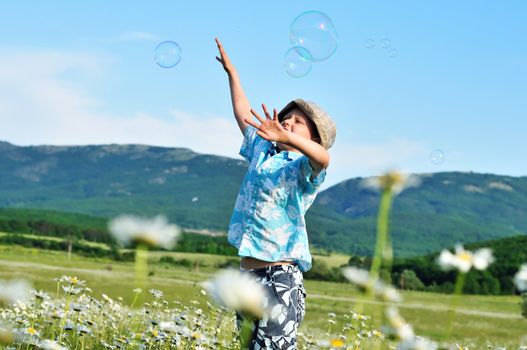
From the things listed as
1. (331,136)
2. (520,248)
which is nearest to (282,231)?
(331,136)

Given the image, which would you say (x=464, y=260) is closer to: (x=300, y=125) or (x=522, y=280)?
(x=522, y=280)

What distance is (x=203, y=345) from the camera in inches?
173

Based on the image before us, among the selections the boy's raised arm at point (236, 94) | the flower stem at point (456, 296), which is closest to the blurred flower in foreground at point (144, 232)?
the flower stem at point (456, 296)

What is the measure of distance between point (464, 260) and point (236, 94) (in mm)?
4048

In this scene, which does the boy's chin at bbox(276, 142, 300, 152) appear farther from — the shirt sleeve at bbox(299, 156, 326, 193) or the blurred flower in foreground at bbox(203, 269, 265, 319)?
the blurred flower in foreground at bbox(203, 269, 265, 319)

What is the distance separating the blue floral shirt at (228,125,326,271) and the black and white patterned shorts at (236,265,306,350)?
0.35 ft

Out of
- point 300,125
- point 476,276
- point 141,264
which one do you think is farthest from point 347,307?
point 476,276

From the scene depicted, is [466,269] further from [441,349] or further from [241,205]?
[241,205]

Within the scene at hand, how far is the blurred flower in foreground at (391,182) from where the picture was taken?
7.31ft

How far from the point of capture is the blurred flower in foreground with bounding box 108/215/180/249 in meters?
2.09

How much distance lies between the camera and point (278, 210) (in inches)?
191

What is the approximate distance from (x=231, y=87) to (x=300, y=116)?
1.21 metres

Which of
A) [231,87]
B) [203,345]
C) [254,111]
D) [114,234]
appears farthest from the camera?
[231,87]

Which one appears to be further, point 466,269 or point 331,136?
point 331,136
